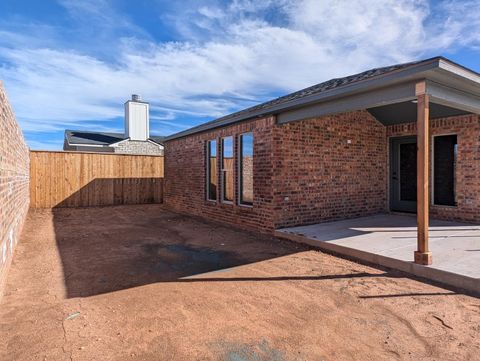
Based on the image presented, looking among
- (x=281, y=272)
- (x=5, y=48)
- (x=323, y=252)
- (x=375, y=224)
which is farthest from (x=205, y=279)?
(x=5, y=48)

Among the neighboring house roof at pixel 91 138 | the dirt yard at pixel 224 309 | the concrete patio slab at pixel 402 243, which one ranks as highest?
the neighboring house roof at pixel 91 138

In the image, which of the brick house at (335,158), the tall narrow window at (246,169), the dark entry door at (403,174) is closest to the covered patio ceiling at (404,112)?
the brick house at (335,158)

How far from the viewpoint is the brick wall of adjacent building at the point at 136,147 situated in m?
22.4

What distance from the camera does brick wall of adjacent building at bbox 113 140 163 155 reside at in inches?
884

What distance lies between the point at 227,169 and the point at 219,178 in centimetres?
40

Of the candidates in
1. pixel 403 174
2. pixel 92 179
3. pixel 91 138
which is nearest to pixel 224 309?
pixel 403 174

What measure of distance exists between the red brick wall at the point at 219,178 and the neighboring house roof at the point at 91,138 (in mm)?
10653

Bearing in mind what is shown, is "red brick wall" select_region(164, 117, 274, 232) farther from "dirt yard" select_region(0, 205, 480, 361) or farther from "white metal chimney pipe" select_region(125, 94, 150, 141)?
"white metal chimney pipe" select_region(125, 94, 150, 141)

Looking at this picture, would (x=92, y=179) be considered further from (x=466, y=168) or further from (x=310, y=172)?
(x=466, y=168)

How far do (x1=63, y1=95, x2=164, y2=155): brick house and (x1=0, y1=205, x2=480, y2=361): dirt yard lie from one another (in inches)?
715

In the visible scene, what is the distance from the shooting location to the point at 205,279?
4.00 meters

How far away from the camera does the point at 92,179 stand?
1298 cm

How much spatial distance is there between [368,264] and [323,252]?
88 cm

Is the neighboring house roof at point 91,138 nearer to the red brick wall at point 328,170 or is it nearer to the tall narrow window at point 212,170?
the tall narrow window at point 212,170
